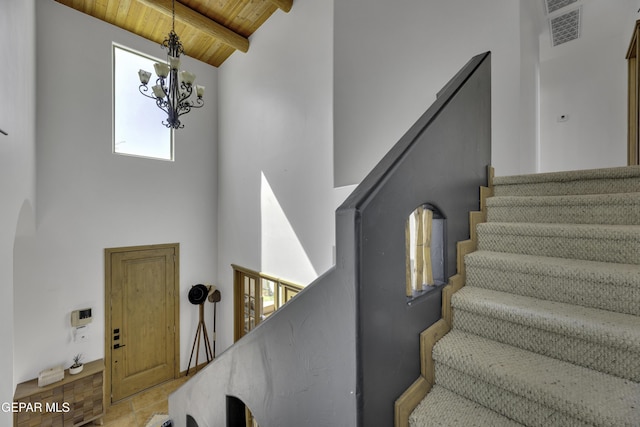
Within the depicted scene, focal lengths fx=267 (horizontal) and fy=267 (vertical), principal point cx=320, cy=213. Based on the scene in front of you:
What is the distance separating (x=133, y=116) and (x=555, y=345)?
5.62 m

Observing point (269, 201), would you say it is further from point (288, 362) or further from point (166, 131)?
point (288, 362)

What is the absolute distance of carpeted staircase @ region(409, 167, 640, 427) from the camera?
0.82 metres

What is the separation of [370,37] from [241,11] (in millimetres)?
2297

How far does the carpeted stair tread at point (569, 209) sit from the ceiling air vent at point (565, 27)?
2945 mm

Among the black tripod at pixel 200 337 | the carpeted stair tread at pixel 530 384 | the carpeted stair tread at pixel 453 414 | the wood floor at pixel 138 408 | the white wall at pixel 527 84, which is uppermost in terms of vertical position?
the white wall at pixel 527 84

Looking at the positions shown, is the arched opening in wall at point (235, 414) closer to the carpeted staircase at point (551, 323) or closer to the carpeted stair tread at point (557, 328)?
the carpeted staircase at point (551, 323)

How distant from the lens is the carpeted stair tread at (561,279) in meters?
1.00

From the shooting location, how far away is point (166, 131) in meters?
4.69

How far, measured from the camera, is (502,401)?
89 centimetres

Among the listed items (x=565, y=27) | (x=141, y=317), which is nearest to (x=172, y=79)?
(x=141, y=317)

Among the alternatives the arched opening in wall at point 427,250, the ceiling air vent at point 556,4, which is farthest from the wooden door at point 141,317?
the ceiling air vent at point 556,4

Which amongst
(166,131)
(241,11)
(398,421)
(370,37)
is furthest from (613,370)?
(166,131)

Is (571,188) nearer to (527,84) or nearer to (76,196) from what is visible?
(527,84)

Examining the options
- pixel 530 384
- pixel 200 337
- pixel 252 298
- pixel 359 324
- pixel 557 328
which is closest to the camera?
pixel 359 324
